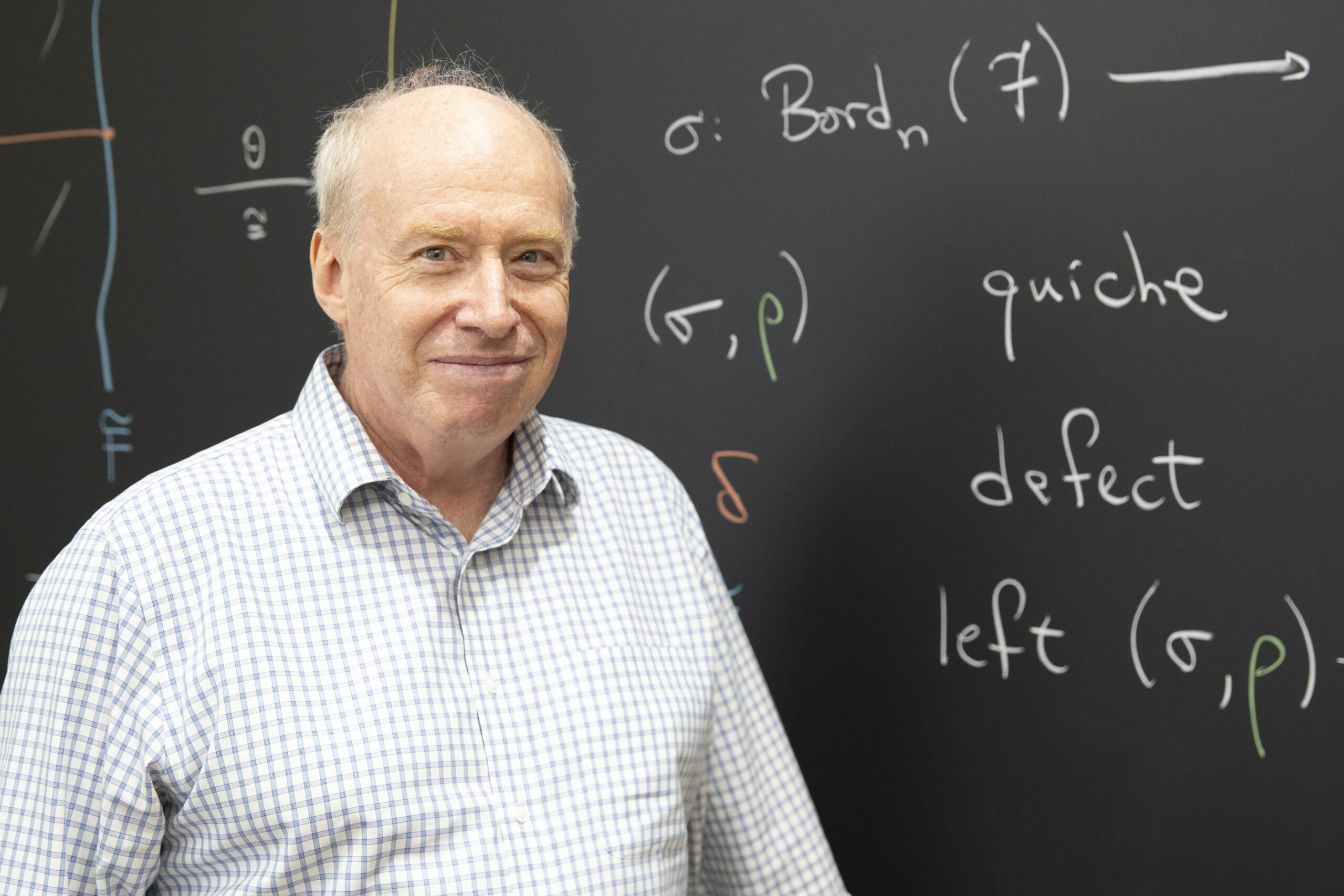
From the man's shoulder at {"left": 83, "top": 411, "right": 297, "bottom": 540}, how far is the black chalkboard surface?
55 centimetres

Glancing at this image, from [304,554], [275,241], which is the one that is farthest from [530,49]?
[304,554]

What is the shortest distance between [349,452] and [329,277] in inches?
8.9

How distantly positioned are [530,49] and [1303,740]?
147cm

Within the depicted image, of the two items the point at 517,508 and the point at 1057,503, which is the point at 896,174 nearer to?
the point at 1057,503

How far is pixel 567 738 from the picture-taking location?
1.18m

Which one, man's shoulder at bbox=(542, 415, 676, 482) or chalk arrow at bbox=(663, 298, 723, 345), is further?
chalk arrow at bbox=(663, 298, 723, 345)

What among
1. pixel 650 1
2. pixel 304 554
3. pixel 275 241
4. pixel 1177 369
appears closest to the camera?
pixel 304 554

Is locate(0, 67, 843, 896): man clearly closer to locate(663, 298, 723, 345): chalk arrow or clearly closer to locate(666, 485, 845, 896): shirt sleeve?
locate(666, 485, 845, 896): shirt sleeve

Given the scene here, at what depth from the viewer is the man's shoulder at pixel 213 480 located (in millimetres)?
1123

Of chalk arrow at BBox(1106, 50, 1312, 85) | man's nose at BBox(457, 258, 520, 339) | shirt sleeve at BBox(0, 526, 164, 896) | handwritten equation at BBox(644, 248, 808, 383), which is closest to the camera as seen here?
shirt sleeve at BBox(0, 526, 164, 896)

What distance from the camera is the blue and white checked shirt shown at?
105 cm

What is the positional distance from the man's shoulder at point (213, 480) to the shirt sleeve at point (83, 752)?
3.0 inches

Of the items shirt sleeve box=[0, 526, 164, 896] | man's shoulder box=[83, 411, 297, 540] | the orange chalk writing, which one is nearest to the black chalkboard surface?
the orange chalk writing

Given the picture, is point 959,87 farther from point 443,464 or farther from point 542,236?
point 443,464
